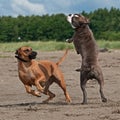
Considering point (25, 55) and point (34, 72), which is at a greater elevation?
point (25, 55)

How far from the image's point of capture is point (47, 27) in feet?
287

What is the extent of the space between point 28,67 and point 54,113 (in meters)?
2.19

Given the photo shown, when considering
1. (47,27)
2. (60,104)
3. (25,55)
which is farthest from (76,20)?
(47,27)

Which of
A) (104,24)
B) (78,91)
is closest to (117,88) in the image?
(78,91)

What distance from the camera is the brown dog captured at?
13.8m

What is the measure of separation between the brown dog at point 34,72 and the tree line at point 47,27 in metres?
60.0

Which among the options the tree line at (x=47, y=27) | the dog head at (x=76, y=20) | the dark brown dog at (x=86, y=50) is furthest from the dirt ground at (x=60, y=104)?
the tree line at (x=47, y=27)

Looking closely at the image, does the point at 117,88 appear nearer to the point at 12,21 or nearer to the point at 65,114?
the point at 65,114

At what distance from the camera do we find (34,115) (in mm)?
11758

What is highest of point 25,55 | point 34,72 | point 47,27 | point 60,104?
point 47,27

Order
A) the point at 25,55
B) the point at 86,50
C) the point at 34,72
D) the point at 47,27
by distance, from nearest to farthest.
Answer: the point at 86,50
the point at 34,72
the point at 25,55
the point at 47,27

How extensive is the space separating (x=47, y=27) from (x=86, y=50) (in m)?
74.2

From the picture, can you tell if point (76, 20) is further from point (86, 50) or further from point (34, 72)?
point (34, 72)

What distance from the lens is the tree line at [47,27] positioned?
8131 cm
